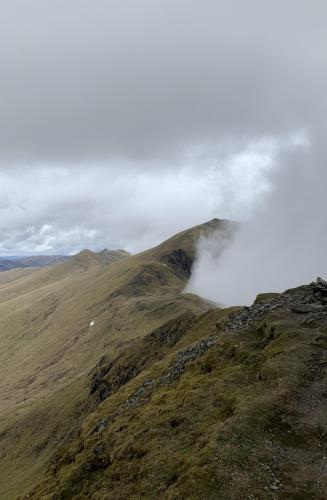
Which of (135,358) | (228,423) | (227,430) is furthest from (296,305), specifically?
(135,358)

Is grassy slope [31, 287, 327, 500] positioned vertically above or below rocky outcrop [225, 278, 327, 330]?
below

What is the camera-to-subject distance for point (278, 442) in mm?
34562

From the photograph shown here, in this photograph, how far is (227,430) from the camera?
1437 inches

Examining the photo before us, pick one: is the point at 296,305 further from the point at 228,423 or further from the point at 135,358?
the point at 135,358

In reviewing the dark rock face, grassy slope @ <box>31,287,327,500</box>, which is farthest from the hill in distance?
the dark rock face

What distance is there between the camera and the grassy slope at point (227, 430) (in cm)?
3141

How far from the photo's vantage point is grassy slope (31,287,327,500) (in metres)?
31.4

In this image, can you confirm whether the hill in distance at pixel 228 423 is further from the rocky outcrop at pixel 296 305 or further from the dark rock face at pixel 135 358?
the dark rock face at pixel 135 358

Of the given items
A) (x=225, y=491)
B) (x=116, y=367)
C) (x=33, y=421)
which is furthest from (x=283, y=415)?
(x=33, y=421)

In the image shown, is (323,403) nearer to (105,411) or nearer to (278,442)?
(278,442)

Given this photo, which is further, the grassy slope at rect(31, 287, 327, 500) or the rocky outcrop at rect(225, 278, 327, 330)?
the rocky outcrop at rect(225, 278, 327, 330)

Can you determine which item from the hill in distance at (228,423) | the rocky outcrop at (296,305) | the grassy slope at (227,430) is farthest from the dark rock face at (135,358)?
the grassy slope at (227,430)

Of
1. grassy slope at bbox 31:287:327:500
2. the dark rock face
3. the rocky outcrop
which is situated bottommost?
the dark rock face

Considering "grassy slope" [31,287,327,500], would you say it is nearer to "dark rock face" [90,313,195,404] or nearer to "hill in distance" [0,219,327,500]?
"hill in distance" [0,219,327,500]
